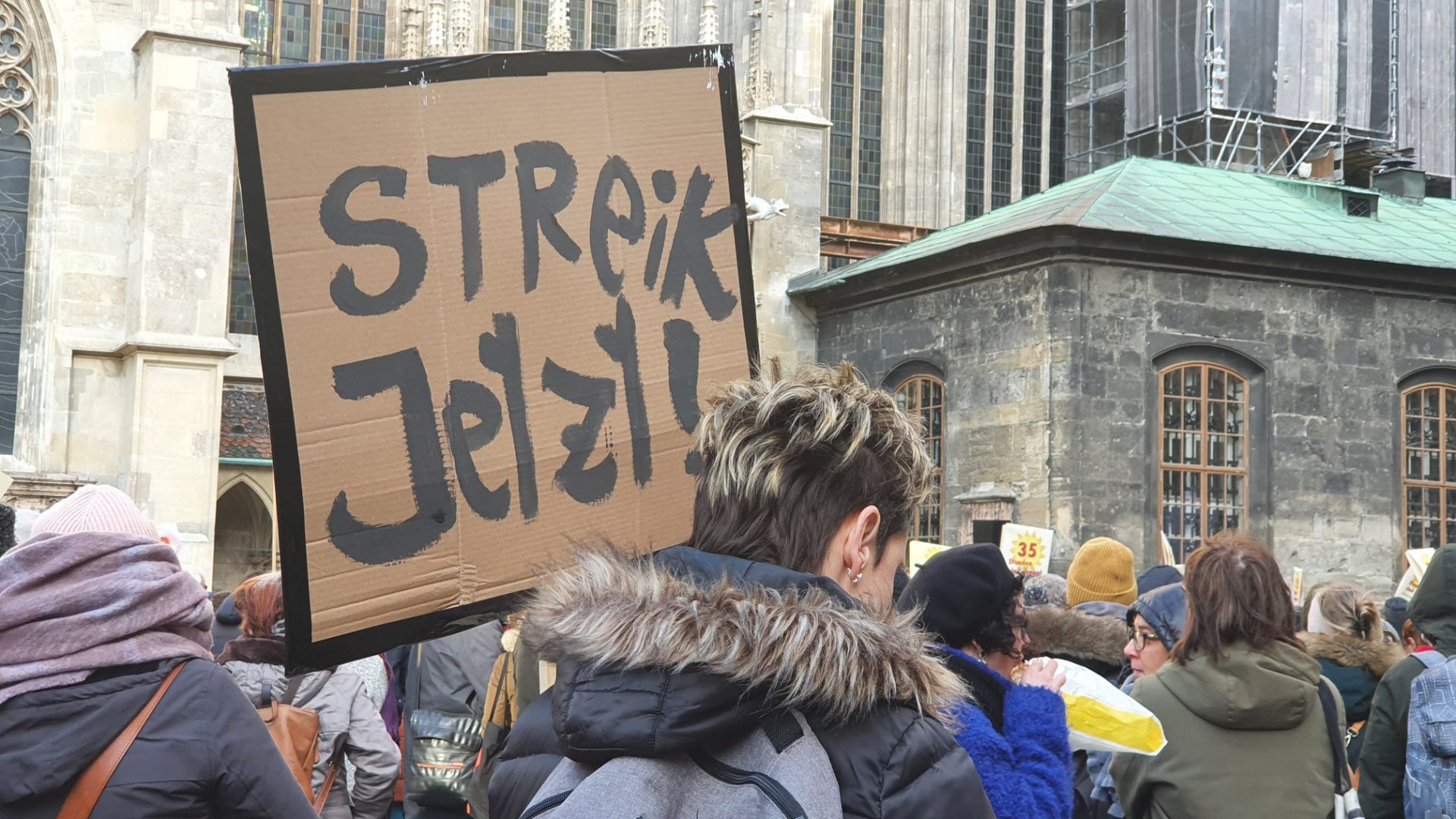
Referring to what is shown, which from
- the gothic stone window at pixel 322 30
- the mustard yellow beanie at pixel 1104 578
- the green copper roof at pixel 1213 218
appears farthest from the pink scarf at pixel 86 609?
the gothic stone window at pixel 322 30

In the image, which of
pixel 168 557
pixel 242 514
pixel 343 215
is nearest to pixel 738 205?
pixel 343 215

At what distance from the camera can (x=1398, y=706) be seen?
15.8 ft

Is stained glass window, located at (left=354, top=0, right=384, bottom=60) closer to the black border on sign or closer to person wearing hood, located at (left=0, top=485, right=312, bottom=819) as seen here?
the black border on sign

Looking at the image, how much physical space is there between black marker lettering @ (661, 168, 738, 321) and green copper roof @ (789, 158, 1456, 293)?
14.7 meters

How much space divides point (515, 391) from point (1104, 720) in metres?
1.44

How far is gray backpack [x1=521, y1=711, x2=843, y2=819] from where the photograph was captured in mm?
1950

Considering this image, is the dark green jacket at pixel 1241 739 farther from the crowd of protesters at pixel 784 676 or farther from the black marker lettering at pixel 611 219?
the black marker lettering at pixel 611 219

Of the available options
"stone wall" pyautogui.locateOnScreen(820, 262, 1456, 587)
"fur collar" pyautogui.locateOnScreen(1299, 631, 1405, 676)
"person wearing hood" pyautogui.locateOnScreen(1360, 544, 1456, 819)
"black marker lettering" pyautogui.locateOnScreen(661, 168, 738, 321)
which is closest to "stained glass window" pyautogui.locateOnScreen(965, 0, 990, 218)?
"stone wall" pyautogui.locateOnScreen(820, 262, 1456, 587)

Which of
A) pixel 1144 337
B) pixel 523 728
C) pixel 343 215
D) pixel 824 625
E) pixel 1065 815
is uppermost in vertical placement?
pixel 1144 337

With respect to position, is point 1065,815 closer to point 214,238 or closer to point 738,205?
point 738,205

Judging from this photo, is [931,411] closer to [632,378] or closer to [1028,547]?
[1028,547]

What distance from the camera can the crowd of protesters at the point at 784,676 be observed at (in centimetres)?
199

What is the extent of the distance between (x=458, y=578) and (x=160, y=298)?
49.9ft

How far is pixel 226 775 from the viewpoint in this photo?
291 centimetres
